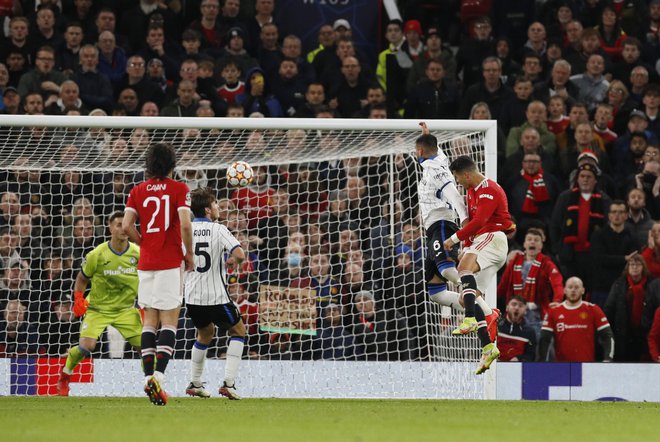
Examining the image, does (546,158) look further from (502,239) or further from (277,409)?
(277,409)

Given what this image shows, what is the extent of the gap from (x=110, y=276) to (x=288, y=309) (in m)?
2.04

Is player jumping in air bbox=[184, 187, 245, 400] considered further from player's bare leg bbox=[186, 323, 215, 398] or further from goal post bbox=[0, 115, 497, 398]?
goal post bbox=[0, 115, 497, 398]

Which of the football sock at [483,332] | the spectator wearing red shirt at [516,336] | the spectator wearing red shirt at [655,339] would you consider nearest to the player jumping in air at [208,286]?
the football sock at [483,332]

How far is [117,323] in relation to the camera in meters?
12.9

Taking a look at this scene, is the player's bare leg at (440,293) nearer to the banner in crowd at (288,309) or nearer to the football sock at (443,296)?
the football sock at (443,296)

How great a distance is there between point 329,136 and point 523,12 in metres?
6.58

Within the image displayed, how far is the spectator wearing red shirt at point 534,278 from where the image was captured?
14.6 m

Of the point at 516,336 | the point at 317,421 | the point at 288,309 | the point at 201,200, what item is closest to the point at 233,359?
the point at 201,200

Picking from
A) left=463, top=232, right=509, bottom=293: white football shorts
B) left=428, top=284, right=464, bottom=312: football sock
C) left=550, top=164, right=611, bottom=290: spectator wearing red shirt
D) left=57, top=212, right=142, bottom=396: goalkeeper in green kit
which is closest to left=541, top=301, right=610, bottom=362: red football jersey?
left=550, top=164, right=611, bottom=290: spectator wearing red shirt

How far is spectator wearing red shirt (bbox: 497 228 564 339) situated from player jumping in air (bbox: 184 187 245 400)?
408cm

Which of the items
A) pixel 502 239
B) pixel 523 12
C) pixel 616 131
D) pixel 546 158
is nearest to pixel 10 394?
pixel 502 239

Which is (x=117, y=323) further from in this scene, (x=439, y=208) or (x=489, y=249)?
(x=489, y=249)

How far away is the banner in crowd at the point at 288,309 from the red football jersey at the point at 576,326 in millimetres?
2630

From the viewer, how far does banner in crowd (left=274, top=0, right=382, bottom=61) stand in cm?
1922
